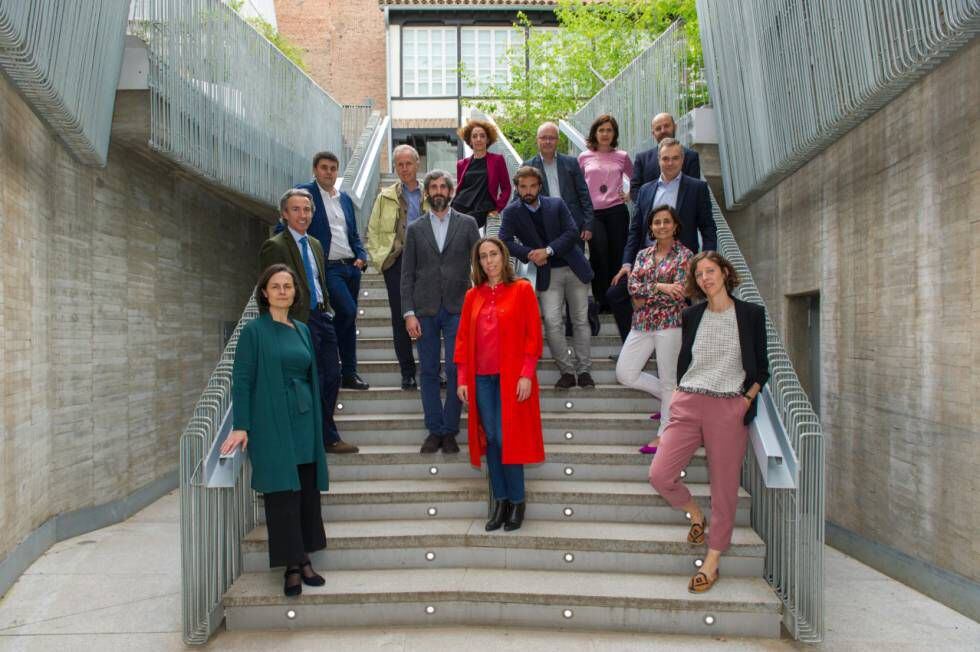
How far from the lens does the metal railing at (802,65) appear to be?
4781mm

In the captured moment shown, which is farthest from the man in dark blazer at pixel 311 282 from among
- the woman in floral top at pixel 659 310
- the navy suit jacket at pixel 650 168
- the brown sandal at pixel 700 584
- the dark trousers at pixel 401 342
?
the navy suit jacket at pixel 650 168

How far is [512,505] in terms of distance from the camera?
510 cm

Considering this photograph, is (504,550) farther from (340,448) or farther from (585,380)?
(585,380)

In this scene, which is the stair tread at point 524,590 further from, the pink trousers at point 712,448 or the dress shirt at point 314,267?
the dress shirt at point 314,267

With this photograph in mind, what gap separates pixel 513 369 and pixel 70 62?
3.56 meters

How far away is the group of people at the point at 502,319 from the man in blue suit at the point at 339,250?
1cm

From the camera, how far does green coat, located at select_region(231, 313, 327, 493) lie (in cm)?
443

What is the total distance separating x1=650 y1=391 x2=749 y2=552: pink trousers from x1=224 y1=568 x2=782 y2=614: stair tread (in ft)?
0.99

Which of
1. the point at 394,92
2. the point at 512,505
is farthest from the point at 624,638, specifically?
the point at 394,92

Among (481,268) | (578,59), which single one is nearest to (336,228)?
(481,268)

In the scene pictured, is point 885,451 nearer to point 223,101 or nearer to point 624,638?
point 624,638

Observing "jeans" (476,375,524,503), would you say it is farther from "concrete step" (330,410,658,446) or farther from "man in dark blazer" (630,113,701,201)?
"man in dark blazer" (630,113,701,201)

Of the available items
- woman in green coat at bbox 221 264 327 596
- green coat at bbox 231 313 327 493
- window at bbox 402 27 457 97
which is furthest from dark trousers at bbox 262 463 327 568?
window at bbox 402 27 457 97

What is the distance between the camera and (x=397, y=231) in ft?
22.7
